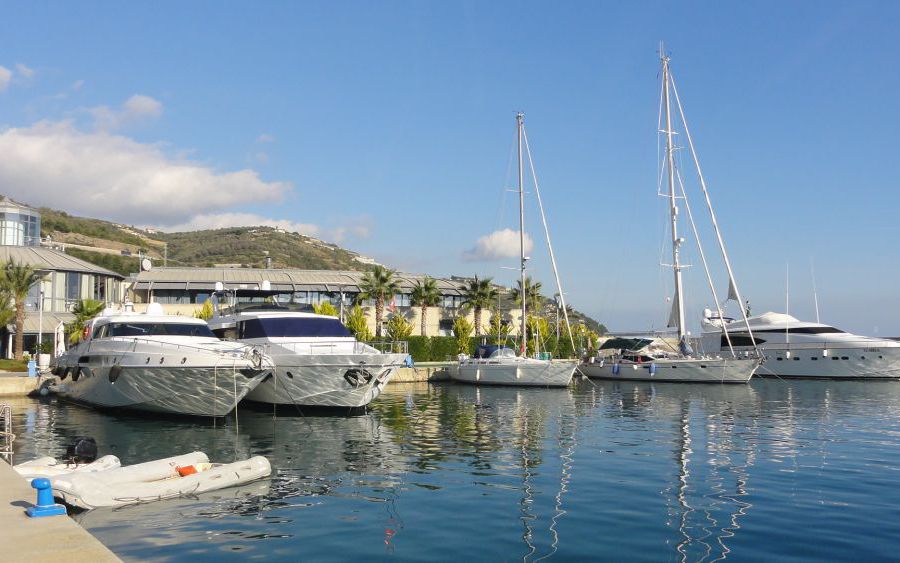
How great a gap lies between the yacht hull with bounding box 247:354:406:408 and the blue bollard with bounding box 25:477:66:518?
17.2 m

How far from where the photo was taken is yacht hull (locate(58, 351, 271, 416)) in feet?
80.3

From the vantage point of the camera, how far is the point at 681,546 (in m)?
11.0

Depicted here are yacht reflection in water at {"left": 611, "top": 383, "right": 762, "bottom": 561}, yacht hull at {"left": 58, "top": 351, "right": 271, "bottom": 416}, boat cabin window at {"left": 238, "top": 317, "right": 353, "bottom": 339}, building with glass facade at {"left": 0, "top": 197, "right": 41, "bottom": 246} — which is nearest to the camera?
yacht reflection in water at {"left": 611, "top": 383, "right": 762, "bottom": 561}

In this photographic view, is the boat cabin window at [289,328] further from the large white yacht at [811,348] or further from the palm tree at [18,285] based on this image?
the large white yacht at [811,348]

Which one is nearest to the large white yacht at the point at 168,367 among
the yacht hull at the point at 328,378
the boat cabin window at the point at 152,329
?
the boat cabin window at the point at 152,329

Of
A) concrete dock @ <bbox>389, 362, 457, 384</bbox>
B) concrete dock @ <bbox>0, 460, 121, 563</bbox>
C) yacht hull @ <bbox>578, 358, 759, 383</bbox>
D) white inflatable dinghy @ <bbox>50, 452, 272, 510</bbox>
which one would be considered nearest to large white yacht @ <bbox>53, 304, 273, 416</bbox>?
white inflatable dinghy @ <bbox>50, 452, 272, 510</bbox>

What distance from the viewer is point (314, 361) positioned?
27.2 m

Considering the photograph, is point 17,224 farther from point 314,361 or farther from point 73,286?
point 314,361

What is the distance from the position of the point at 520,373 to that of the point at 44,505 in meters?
38.2

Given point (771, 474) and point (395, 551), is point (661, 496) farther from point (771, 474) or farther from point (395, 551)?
point (395, 551)

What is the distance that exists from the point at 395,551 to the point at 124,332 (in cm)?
2044

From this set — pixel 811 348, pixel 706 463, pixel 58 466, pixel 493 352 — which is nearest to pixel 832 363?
pixel 811 348

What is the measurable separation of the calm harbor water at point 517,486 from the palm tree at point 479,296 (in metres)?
33.5

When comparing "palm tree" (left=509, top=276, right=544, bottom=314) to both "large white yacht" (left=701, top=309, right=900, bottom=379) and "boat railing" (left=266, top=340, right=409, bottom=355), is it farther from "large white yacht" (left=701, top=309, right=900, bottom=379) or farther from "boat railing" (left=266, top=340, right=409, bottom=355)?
"boat railing" (left=266, top=340, right=409, bottom=355)
